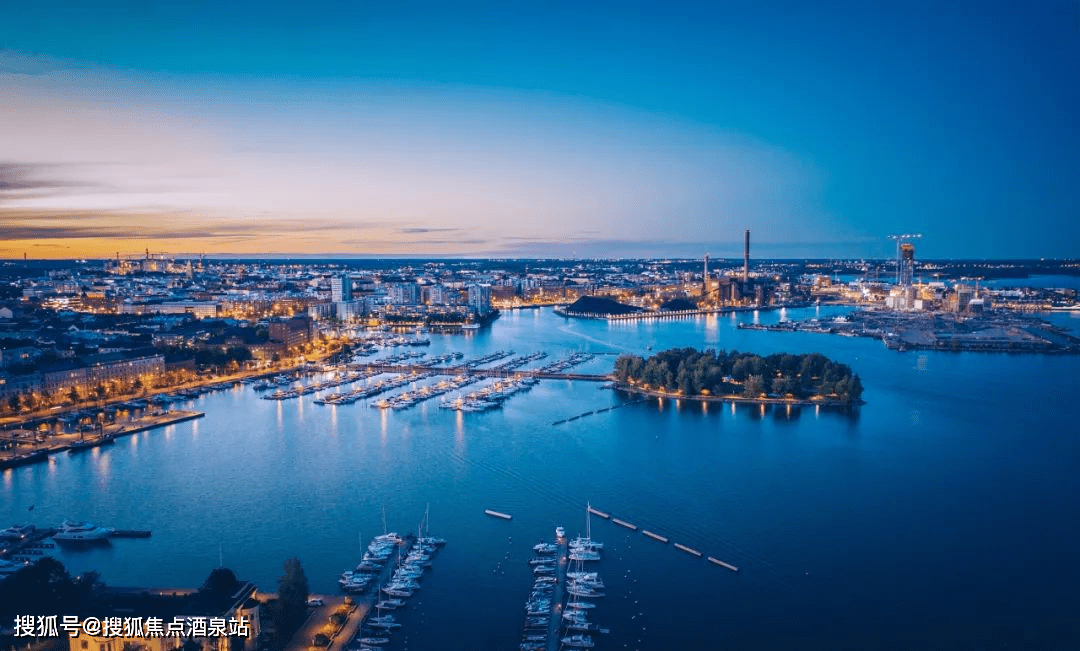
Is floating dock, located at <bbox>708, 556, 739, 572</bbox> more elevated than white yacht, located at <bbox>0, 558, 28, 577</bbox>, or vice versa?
white yacht, located at <bbox>0, 558, 28, 577</bbox>

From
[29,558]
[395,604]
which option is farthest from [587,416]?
[29,558]

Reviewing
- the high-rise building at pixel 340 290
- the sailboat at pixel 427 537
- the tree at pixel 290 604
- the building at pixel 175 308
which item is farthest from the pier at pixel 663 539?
the high-rise building at pixel 340 290

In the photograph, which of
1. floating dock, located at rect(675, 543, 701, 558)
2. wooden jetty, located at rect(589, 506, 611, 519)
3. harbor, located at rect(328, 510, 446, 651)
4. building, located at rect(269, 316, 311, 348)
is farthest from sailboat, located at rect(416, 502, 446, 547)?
building, located at rect(269, 316, 311, 348)

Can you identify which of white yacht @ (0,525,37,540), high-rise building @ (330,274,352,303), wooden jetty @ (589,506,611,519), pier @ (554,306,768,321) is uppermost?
high-rise building @ (330,274,352,303)

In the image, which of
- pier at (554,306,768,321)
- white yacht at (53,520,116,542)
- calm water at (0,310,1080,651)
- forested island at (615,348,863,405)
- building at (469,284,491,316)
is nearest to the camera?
calm water at (0,310,1080,651)

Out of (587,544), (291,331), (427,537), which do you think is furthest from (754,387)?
(291,331)

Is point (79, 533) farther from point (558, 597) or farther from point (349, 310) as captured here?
point (349, 310)

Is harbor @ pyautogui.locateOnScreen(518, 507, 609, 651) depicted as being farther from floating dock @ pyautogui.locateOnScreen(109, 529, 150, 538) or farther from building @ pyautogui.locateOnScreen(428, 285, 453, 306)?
building @ pyautogui.locateOnScreen(428, 285, 453, 306)

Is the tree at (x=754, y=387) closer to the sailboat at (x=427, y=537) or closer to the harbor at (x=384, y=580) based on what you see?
the sailboat at (x=427, y=537)

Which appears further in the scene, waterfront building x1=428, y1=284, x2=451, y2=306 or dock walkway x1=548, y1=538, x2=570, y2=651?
waterfront building x1=428, y1=284, x2=451, y2=306
